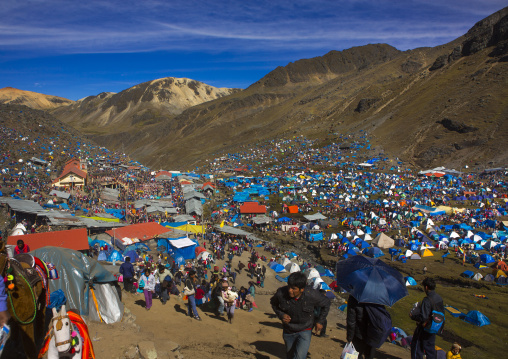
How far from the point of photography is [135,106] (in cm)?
16412

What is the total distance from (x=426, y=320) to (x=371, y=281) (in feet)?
2.77

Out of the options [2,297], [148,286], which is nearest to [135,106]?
[148,286]

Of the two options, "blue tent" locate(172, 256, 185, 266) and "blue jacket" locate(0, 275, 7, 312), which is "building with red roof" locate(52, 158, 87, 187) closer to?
"blue tent" locate(172, 256, 185, 266)

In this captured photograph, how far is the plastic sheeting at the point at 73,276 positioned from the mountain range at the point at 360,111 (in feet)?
179

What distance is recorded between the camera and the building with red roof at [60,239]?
14.4 meters

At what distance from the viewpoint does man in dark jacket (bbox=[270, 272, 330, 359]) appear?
3.66 metres

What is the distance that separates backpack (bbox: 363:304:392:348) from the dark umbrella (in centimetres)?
9

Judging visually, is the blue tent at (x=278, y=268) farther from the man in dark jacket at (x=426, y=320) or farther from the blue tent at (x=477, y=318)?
the man in dark jacket at (x=426, y=320)

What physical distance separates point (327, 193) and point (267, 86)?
4272 inches

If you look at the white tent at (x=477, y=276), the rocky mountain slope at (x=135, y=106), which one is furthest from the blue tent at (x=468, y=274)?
the rocky mountain slope at (x=135, y=106)

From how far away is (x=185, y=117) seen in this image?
127 meters

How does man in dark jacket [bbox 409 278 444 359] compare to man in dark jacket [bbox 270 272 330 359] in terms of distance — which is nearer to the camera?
man in dark jacket [bbox 270 272 330 359]

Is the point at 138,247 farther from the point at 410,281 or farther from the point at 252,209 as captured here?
the point at 252,209

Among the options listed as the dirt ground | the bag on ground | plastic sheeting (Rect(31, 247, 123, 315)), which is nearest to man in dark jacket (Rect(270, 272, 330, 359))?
the bag on ground
